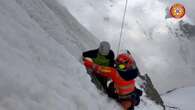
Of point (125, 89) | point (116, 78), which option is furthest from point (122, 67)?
point (125, 89)

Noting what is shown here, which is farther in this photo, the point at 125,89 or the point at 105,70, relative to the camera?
the point at 125,89

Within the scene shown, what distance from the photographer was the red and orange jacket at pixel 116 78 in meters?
9.84

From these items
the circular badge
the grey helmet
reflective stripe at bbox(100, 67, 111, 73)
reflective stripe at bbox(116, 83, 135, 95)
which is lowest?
reflective stripe at bbox(116, 83, 135, 95)

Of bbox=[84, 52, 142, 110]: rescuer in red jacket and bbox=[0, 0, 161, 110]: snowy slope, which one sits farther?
bbox=[84, 52, 142, 110]: rescuer in red jacket

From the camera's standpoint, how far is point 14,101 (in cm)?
558

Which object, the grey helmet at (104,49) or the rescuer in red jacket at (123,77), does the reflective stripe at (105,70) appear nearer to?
the rescuer in red jacket at (123,77)

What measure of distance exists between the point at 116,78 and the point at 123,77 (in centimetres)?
22

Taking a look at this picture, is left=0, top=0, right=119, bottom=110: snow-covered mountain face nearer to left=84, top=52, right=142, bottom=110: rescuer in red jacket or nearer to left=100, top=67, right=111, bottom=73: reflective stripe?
left=84, top=52, right=142, bottom=110: rescuer in red jacket

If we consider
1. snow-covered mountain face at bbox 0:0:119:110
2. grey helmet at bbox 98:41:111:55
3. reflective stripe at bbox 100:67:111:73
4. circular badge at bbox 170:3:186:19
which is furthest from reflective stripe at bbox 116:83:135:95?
circular badge at bbox 170:3:186:19

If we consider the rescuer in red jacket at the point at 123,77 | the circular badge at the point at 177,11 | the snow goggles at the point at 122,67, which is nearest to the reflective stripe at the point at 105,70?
the rescuer in red jacket at the point at 123,77

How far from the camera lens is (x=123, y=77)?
9.75 metres

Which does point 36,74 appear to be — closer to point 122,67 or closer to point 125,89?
point 122,67

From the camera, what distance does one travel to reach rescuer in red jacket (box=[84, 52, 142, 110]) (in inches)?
378

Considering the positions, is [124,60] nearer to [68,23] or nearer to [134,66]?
[134,66]
